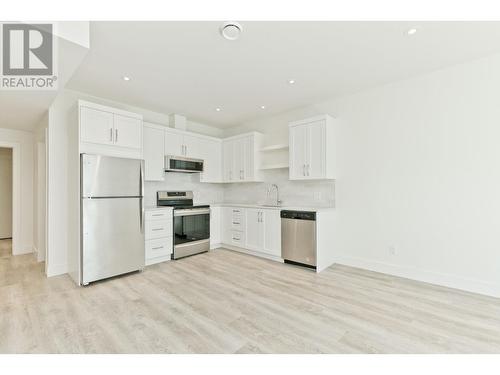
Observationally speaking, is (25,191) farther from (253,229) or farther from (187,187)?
(253,229)

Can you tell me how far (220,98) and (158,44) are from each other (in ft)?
5.24

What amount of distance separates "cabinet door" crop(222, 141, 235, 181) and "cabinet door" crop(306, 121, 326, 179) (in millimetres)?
1858

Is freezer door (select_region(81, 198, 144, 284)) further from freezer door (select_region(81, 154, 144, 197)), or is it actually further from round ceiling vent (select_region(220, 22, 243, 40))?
round ceiling vent (select_region(220, 22, 243, 40))

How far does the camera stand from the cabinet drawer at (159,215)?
3.84m

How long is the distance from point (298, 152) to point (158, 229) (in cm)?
272

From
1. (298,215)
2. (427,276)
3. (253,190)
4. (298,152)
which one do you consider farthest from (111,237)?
(427,276)


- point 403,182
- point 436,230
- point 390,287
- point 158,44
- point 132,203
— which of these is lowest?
point 390,287

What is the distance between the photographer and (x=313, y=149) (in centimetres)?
392

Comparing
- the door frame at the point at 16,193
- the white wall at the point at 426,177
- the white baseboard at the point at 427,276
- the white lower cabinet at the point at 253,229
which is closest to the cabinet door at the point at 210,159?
the white lower cabinet at the point at 253,229

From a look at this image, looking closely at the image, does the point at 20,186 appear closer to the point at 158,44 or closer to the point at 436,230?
the point at 158,44

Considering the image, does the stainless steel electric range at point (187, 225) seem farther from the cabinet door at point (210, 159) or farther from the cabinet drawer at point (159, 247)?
the cabinet door at point (210, 159)
